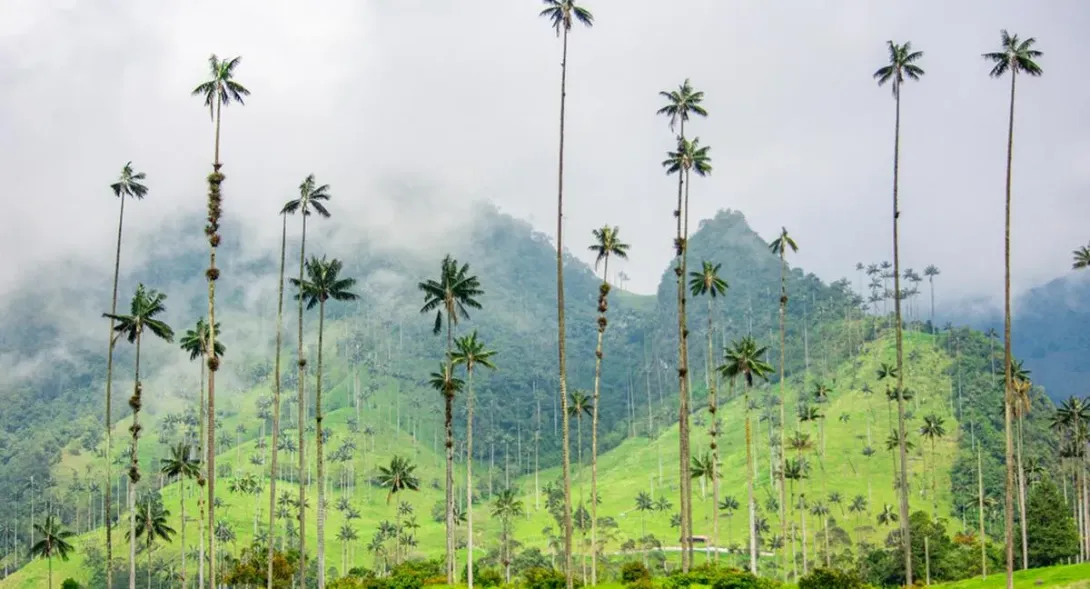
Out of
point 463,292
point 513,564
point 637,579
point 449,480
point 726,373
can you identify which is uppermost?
point 463,292

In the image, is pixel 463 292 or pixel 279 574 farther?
pixel 279 574

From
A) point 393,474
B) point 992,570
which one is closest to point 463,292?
point 393,474

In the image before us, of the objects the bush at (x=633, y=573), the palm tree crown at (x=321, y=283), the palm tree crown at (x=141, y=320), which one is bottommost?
the bush at (x=633, y=573)

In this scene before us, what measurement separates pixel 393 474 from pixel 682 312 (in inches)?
2405

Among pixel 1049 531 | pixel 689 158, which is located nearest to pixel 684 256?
pixel 689 158

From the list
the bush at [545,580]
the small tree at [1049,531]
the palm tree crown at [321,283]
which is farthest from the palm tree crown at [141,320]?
the small tree at [1049,531]

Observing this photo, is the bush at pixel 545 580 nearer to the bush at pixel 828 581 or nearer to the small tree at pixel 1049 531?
the bush at pixel 828 581

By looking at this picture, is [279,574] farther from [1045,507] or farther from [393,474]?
[1045,507]

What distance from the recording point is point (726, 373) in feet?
301

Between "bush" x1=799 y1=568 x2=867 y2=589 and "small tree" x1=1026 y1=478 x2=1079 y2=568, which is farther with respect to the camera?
"small tree" x1=1026 y1=478 x2=1079 y2=568

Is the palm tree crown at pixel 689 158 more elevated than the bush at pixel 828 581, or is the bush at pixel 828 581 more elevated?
the palm tree crown at pixel 689 158

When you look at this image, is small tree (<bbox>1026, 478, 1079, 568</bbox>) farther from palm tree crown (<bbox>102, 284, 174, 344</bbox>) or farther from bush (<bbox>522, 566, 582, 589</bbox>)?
palm tree crown (<bbox>102, 284, 174, 344</bbox>)

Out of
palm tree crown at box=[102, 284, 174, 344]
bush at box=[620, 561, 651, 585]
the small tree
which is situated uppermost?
palm tree crown at box=[102, 284, 174, 344]

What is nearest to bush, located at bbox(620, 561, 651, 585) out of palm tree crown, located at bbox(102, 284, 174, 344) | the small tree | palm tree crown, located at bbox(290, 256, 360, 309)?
palm tree crown, located at bbox(290, 256, 360, 309)
